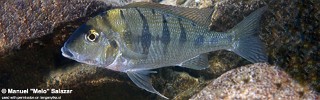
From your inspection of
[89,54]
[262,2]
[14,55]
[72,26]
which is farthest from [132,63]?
[262,2]

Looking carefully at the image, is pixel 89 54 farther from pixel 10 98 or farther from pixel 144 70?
pixel 10 98

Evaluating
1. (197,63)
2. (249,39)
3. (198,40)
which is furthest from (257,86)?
(198,40)

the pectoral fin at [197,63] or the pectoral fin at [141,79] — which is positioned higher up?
the pectoral fin at [197,63]

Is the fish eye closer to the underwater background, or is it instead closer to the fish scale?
the fish scale

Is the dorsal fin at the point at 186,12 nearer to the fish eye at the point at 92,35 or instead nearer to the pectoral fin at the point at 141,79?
the fish eye at the point at 92,35

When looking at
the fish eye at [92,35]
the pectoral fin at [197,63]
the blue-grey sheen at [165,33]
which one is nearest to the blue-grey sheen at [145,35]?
the blue-grey sheen at [165,33]

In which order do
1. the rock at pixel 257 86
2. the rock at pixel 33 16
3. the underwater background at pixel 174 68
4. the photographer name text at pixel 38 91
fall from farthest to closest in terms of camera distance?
the photographer name text at pixel 38 91 → the rock at pixel 33 16 → the underwater background at pixel 174 68 → the rock at pixel 257 86

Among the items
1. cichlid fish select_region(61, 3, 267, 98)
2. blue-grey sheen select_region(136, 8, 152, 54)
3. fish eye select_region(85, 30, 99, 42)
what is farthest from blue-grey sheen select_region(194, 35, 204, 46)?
fish eye select_region(85, 30, 99, 42)
